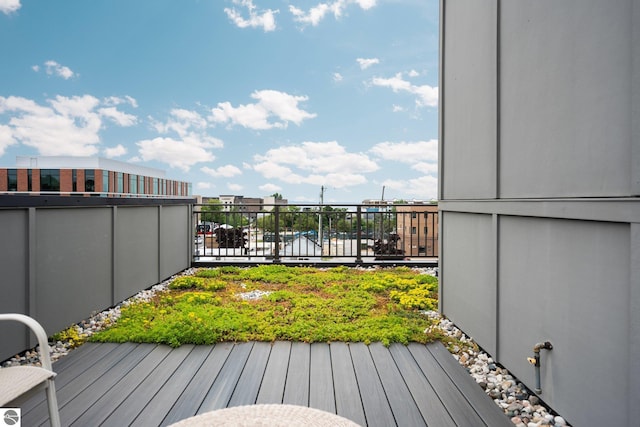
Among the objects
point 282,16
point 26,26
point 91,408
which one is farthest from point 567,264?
point 26,26

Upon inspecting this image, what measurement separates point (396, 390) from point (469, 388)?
44 cm

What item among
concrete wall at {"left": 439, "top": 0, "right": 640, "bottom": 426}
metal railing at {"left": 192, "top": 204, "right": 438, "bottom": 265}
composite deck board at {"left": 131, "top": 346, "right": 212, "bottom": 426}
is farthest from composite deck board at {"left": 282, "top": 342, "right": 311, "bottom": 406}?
metal railing at {"left": 192, "top": 204, "right": 438, "bottom": 265}

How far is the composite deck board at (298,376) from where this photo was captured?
1895mm

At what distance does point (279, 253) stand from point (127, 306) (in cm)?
314

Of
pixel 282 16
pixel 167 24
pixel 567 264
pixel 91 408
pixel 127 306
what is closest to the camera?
pixel 567 264

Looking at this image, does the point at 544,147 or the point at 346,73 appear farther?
the point at 346,73

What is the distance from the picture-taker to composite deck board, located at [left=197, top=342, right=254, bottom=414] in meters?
1.83

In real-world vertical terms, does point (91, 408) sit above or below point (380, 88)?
below

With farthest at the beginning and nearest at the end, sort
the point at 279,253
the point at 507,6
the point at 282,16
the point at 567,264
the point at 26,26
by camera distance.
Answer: the point at 26,26 → the point at 282,16 → the point at 279,253 → the point at 507,6 → the point at 567,264

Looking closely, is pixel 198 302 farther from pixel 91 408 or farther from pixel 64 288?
pixel 91 408

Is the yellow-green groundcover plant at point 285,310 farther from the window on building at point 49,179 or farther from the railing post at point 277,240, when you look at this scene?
the window on building at point 49,179

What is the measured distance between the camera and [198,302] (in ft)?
12.4

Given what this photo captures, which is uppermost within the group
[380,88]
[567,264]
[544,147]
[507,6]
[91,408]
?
[380,88]

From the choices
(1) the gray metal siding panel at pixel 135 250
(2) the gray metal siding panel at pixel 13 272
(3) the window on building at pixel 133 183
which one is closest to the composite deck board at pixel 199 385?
(2) the gray metal siding panel at pixel 13 272
